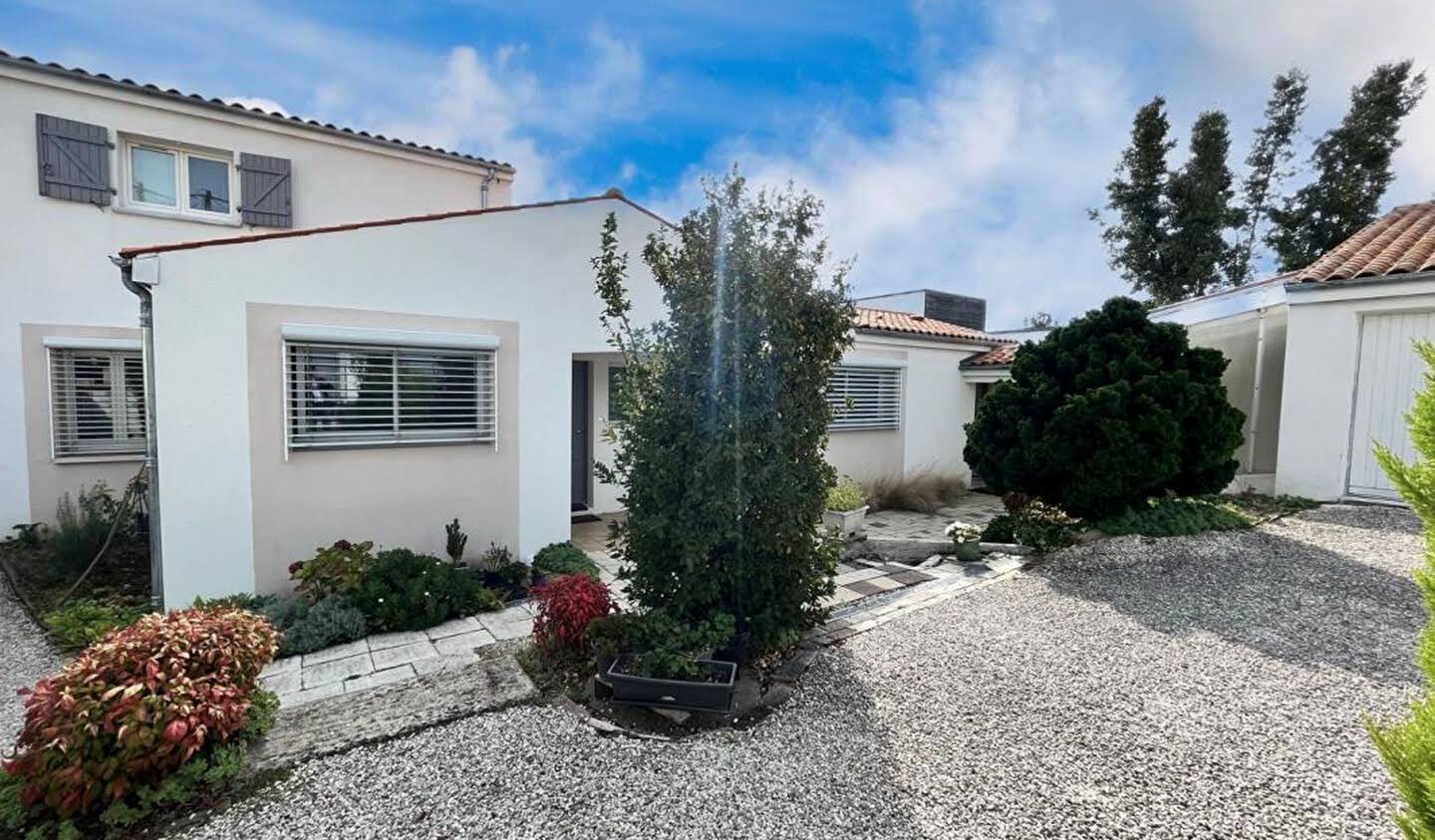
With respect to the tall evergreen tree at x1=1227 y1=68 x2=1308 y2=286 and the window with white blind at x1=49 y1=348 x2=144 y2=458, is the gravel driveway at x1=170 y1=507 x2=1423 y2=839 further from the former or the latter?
the tall evergreen tree at x1=1227 y1=68 x2=1308 y2=286

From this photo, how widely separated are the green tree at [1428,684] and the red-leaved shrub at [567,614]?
4267 millimetres

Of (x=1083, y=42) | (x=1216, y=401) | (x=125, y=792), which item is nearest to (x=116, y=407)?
(x=125, y=792)

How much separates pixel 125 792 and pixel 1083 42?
11403 millimetres

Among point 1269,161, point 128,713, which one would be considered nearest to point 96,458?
point 128,713

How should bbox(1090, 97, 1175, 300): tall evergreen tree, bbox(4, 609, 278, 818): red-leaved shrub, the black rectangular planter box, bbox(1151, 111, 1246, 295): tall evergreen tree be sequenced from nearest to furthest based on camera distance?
1. bbox(4, 609, 278, 818): red-leaved shrub
2. the black rectangular planter box
3. bbox(1151, 111, 1246, 295): tall evergreen tree
4. bbox(1090, 97, 1175, 300): tall evergreen tree

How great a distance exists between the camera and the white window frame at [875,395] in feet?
40.0

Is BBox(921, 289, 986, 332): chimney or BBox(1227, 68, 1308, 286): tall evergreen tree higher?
BBox(1227, 68, 1308, 286): tall evergreen tree

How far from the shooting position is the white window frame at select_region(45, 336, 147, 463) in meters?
8.41

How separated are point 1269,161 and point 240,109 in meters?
28.8

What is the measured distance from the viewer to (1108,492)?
7676 mm

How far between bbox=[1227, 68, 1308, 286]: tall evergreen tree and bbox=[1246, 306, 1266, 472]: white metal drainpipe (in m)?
11.9

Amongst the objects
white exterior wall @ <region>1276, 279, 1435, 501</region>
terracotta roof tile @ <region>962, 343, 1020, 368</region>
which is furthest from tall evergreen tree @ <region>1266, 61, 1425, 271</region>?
white exterior wall @ <region>1276, 279, 1435, 501</region>

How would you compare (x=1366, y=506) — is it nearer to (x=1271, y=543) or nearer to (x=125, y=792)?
(x=1271, y=543)

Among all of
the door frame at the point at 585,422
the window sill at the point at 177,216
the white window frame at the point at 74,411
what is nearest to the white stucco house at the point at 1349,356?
the door frame at the point at 585,422
